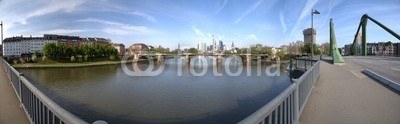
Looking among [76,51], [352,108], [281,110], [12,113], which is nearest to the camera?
[281,110]

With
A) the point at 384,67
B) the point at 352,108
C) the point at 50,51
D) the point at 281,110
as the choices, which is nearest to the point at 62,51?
the point at 50,51

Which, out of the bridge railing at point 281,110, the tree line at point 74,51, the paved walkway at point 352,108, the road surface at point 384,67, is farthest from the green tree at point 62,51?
the bridge railing at point 281,110

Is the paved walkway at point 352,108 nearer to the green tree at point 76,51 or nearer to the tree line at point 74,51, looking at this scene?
the tree line at point 74,51

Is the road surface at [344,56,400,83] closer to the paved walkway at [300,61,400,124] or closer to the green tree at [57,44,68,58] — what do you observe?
the paved walkway at [300,61,400,124]

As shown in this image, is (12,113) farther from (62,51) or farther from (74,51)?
(74,51)

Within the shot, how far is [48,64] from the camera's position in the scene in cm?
5328

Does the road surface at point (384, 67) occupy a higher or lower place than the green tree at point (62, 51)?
lower

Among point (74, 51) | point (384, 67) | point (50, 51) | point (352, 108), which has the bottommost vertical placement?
point (352, 108)

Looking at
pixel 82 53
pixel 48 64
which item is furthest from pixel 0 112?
pixel 82 53

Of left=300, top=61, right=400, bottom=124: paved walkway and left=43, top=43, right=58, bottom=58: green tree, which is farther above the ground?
left=43, top=43, right=58, bottom=58: green tree

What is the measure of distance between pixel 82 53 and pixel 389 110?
6535 centimetres

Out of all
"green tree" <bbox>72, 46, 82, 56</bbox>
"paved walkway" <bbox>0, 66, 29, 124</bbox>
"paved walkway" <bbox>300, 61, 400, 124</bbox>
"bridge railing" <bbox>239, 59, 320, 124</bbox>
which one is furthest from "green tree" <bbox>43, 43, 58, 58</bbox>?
"bridge railing" <bbox>239, 59, 320, 124</bbox>

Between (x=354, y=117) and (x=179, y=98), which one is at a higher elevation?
(x=354, y=117)

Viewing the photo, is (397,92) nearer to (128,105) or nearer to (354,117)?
(354,117)
